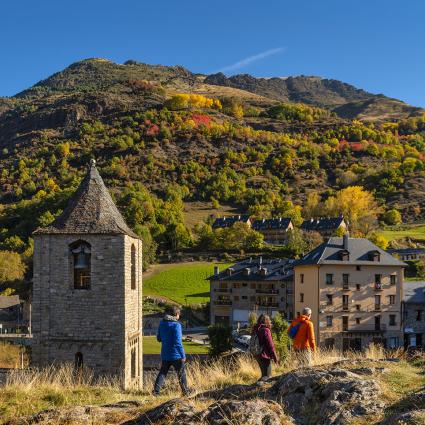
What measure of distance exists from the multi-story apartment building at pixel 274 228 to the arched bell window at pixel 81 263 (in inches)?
3909

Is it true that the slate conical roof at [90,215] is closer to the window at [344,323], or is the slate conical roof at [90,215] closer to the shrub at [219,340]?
the shrub at [219,340]

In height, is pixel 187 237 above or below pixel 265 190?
below

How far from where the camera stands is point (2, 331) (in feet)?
241

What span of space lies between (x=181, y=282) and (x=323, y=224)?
48046 millimetres

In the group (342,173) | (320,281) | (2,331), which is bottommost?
(2,331)

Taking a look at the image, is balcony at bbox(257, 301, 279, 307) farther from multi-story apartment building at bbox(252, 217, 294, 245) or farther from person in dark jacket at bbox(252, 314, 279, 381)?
person in dark jacket at bbox(252, 314, 279, 381)

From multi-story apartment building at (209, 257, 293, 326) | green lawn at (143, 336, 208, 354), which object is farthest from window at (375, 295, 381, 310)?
green lawn at (143, 336, 208, 354)

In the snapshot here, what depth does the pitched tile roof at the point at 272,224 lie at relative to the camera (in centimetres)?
12539

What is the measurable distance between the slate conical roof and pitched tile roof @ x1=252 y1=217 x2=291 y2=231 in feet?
333

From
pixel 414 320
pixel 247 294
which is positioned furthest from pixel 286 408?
pixel 247 294

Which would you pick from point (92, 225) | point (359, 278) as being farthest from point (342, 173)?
point (92, 225)

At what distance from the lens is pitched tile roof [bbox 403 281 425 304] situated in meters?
60.5

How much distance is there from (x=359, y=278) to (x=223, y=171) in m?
127

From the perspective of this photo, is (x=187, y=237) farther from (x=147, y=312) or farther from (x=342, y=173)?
(x=342, y=173)
